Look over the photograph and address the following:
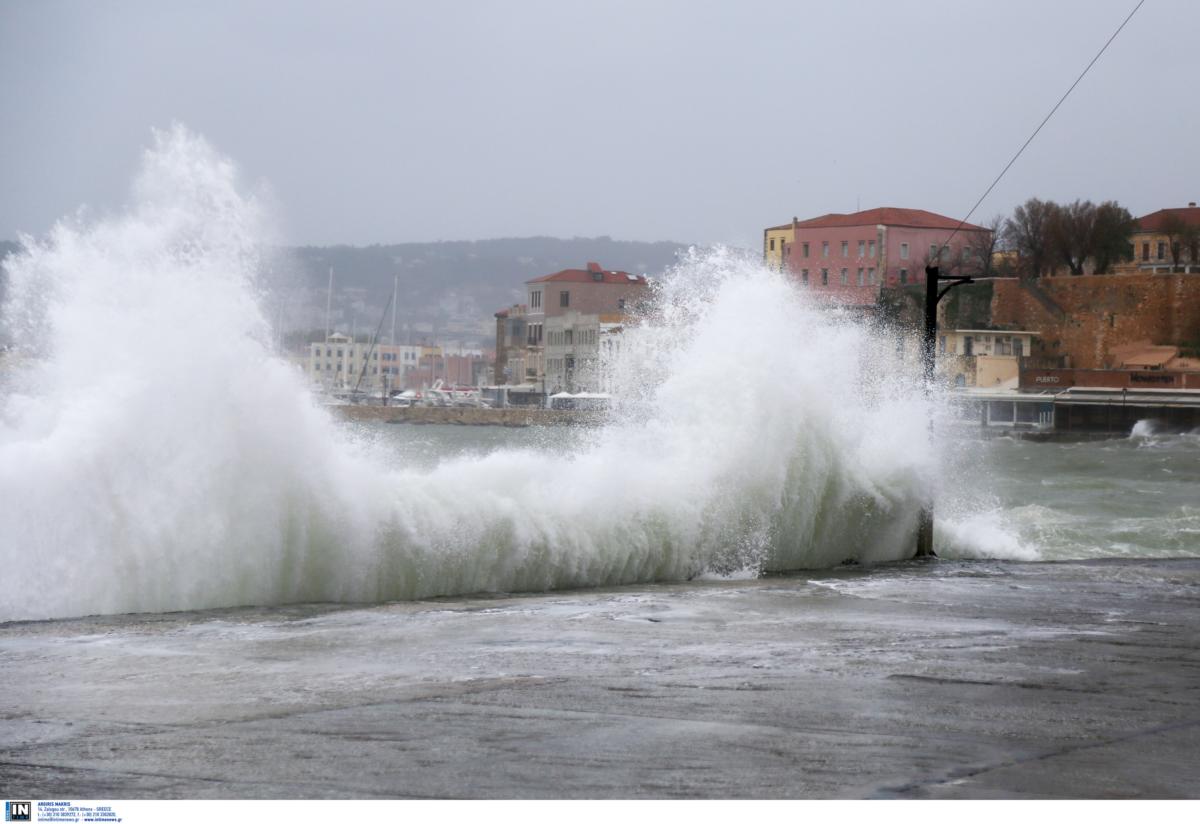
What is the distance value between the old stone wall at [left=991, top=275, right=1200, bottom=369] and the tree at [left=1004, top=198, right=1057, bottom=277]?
27.6 feet

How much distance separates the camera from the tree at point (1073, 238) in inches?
4882

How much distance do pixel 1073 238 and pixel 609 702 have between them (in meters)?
123

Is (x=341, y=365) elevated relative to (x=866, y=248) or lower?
lower

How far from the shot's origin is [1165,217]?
13200 cm

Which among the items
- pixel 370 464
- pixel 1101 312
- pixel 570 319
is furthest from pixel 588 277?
pixel 370 464

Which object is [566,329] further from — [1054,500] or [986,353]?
[1054,500]

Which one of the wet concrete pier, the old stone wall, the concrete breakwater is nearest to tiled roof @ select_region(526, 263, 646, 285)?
the concrete breakwater

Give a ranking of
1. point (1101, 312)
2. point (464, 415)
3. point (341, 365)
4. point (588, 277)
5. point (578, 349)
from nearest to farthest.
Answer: point (1101, 312)
point (464, 415)
point (578, 349)
point (588, 277)
point (341, 365)

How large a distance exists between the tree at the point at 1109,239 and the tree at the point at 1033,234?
3.86 metres

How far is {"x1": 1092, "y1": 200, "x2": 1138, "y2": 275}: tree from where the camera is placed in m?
124

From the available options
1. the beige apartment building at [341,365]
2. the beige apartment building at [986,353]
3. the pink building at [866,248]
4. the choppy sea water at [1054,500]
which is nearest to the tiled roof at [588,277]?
the pink building at [866,248]

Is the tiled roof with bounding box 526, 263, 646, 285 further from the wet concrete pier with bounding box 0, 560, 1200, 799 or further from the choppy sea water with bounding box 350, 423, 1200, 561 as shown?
the wet concrete pier with bounding box 0, 560, 1200, 799

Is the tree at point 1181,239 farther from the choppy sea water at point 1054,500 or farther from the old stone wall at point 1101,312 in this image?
the choppy sea water at point 1054,500

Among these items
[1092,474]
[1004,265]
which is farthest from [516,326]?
[1092,474]
